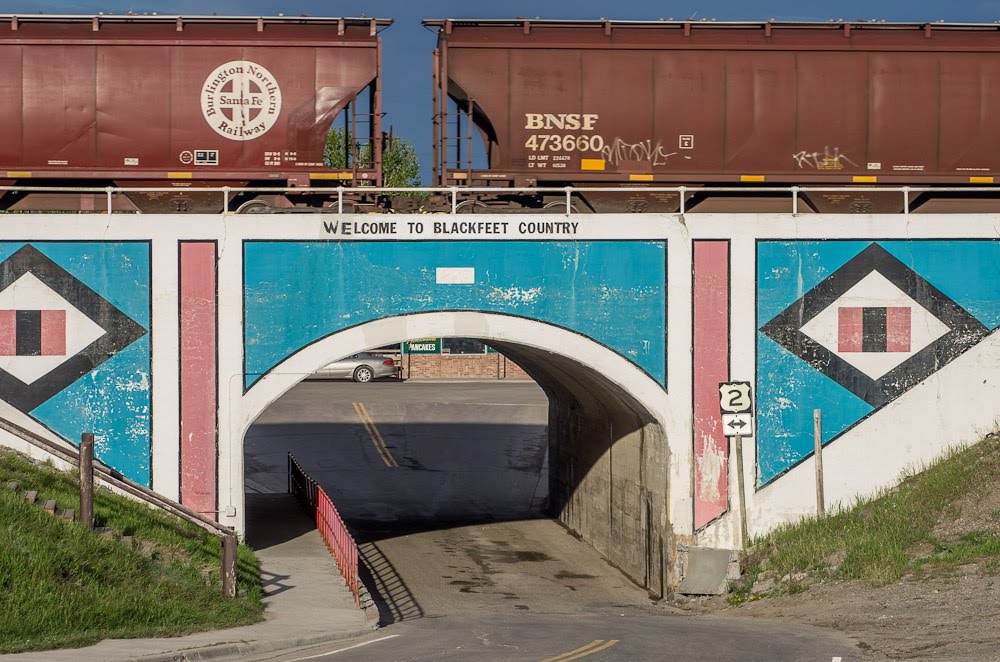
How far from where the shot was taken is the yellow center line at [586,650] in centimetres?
1345

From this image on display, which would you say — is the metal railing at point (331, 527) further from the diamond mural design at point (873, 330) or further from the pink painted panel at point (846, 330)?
the pink painted panel at point (846, 330)

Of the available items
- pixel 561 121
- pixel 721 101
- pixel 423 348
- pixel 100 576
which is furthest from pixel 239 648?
pixel 423 348

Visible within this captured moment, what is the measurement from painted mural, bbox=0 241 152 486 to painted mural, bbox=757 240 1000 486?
458 inches

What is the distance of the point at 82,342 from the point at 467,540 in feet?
33.3

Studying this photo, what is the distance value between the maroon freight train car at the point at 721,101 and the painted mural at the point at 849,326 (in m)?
2.67

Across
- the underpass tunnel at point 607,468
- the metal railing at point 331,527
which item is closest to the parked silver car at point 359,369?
the metal railing at point 331,527

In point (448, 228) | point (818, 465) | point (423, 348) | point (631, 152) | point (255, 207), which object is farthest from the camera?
point (423, 348)

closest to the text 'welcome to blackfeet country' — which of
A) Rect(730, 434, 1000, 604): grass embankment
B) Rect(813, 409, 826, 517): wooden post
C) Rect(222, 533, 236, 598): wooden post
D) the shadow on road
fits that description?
Rect(813, 409, 826, 517): wooden post

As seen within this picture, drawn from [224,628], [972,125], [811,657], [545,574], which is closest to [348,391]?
[545,574]

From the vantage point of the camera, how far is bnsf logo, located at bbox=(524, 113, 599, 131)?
2358cm

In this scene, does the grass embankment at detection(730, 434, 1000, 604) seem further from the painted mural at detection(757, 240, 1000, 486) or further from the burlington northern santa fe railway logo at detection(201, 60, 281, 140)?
the burlington northern santa fe railway logo at detection(201, 60, 281, 140)

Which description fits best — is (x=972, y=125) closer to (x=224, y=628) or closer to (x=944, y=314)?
(x=944, y=314)

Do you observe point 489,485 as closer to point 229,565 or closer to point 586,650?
point 229,565

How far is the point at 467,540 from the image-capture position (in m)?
26.7
